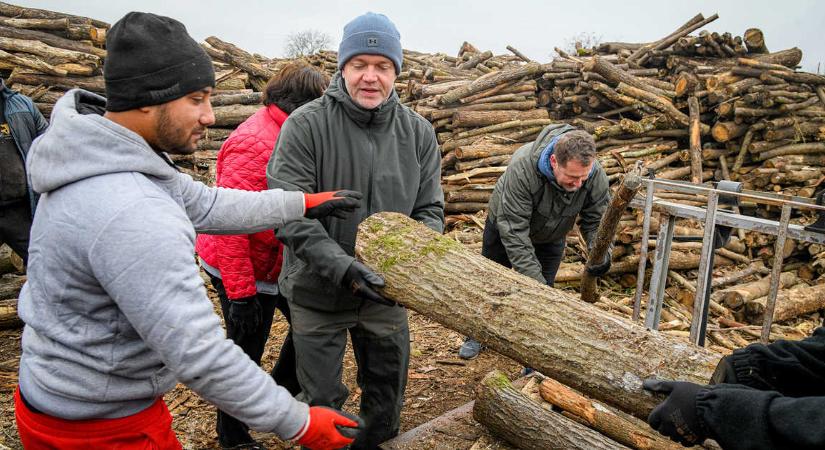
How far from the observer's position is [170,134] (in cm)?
169

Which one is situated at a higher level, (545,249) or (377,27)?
(377,27)

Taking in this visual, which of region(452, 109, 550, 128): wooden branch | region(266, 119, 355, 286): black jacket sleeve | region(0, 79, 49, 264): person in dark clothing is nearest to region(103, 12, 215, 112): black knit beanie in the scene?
region(266, 119, 355, 286): black jacket sleeve

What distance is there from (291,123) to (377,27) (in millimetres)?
634

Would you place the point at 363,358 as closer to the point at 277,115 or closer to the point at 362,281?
the point at 362,281

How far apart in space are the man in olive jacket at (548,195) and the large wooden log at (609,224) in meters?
0.12

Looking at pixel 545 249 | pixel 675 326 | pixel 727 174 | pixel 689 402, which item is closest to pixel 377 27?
pixel 689 402

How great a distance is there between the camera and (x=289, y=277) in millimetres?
2797

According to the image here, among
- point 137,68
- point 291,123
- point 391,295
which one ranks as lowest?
point 391,295

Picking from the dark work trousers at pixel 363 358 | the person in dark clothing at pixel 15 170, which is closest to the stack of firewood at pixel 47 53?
the person in dark clothing at pixel 15 170

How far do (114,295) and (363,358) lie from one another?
171 centimetres

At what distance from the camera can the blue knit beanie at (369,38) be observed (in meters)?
2.65

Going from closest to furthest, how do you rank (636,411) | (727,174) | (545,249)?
(636,411), (545,249), (727,174)

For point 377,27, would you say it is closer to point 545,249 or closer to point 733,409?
point 733,409

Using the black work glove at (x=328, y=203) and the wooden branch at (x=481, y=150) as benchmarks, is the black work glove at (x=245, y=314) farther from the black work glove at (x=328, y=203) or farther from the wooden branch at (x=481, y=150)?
the wooden branch at (x=481, y=150)
